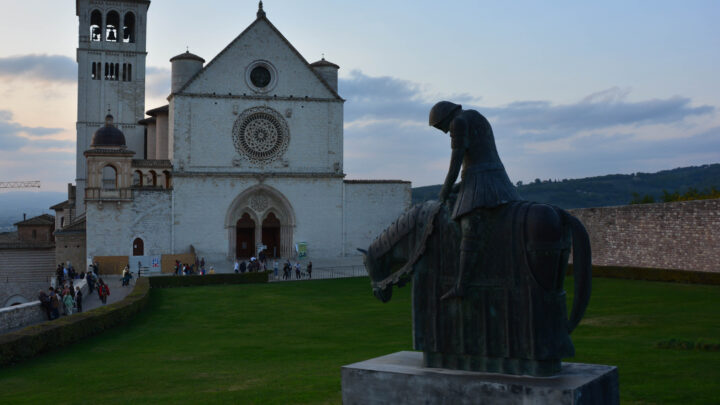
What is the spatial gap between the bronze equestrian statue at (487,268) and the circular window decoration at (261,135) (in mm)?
42637

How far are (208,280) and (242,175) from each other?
11980 millimetres

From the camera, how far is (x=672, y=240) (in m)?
30.4

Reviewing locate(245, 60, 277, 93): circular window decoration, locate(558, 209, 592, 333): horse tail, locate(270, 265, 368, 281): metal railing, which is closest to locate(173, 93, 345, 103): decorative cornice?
locate(245, 60, 277, 93): circular window decoration

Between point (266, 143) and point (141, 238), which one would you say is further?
point (266, 143)

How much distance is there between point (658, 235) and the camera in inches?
1238

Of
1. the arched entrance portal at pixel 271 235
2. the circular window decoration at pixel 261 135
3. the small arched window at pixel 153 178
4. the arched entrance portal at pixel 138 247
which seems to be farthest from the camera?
the arched entrance portal at pixel 271 235

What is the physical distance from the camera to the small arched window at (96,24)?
200ft

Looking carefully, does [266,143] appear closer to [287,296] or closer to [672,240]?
[287,296]

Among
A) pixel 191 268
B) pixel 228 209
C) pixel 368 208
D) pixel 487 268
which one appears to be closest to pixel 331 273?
pixel 368 208

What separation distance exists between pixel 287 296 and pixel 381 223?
21.6 m

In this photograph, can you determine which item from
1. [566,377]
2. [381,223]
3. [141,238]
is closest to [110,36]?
[141,238]

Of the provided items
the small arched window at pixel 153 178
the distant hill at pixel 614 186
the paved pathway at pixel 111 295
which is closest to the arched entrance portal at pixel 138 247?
the paved pathway at pixel 111 295

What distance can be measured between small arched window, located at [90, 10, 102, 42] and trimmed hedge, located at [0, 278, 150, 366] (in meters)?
43.0

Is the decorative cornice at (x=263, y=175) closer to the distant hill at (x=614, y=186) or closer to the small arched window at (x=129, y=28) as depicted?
the small arched window at (x=129, y=28)
